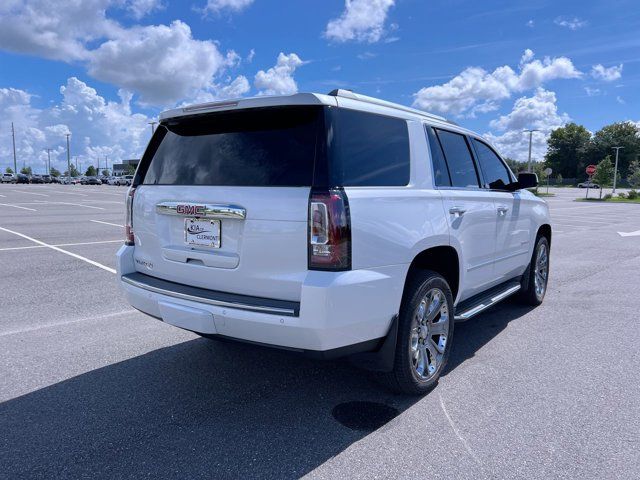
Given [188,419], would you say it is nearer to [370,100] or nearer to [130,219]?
[130,219]

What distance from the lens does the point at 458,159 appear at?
4359 mm

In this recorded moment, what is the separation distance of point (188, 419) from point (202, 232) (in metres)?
1.18

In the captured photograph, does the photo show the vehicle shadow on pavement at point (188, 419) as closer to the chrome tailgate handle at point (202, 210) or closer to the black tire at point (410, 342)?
the black tire at point (410, 342)

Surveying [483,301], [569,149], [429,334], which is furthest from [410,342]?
[569,149]

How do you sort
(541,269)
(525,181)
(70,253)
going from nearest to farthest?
(525,181), (541,269), (70,253)

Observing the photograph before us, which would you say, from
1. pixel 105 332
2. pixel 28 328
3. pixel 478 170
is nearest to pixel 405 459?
pixel 478 170

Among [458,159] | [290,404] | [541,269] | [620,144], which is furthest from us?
[620,144]

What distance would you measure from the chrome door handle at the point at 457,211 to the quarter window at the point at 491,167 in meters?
0.97

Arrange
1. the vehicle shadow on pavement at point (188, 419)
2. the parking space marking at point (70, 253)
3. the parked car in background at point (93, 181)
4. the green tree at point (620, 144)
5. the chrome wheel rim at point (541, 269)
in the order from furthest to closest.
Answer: the green tree at point (620, 144), the parked car in background at point (93, 181), the parking space marking at point (70, 253), the chrome wheel rim at point (541, 269), the vehicle shadow on pavement at point (188, 419)

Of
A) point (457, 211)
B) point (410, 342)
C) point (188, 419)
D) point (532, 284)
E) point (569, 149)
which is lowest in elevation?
point (188, 419)

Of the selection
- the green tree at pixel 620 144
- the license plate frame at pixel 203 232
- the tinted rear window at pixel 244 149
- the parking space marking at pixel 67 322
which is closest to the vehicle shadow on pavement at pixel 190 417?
the license plate frame at pixel 203 232

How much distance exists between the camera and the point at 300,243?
113 inches

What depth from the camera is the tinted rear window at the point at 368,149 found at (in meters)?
2.99

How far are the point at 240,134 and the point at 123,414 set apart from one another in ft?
6.40
